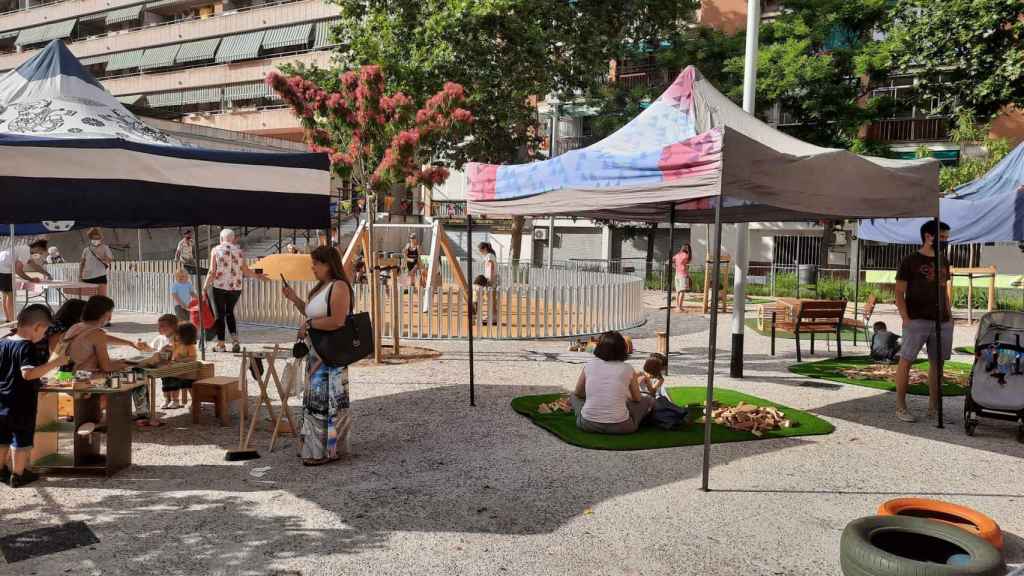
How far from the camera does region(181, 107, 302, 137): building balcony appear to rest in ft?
157

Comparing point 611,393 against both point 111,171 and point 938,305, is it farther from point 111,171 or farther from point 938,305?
point 111,171

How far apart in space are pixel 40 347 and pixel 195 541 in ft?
7.12

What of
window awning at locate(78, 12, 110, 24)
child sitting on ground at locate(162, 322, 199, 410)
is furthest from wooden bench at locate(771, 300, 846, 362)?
window awning at locate(78, 12, 110, 24)

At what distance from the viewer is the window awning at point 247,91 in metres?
48.8

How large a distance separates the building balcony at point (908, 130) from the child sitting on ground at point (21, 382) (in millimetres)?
32098

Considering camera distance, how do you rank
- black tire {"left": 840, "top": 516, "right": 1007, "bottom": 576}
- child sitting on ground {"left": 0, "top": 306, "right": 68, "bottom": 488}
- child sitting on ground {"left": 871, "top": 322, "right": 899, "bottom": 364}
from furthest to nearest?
child sitting on ground {"left": 871, "top": 322, "right": 899, "bottom": 364} < child sitting on ground {"left": 0, "top": 306, "right": 68, "bottom": 488} < black tire {"left": 840, "top": 516, "right": 1007, "bottom": 576}

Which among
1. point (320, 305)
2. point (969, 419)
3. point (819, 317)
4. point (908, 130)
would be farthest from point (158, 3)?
point (969, 419)

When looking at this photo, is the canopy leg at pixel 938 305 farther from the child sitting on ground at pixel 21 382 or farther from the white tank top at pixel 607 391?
the child sitting on ground at pixel 21 382

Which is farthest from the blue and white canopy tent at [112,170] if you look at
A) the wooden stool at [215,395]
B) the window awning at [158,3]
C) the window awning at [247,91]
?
the window awning at [158,3]

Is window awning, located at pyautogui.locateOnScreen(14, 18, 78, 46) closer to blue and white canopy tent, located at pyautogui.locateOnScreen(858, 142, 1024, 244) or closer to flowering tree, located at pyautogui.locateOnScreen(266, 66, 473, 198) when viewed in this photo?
flowering tree, located at pyautogui.locateOnScreen(266, 66, 473, 198)

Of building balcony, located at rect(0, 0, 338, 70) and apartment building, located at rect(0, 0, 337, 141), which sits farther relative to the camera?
apartment building, located at rect(0, 0, 337, 141)

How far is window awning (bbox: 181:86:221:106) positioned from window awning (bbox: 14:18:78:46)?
472 inches

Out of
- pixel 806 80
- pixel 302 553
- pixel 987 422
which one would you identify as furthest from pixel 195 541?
pixel 806 80

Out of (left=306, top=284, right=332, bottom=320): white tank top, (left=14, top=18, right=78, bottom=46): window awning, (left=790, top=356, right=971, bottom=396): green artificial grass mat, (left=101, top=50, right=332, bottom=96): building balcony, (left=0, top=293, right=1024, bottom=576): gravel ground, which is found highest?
(left=14, top=18, right=78, bottom=46): window awning
